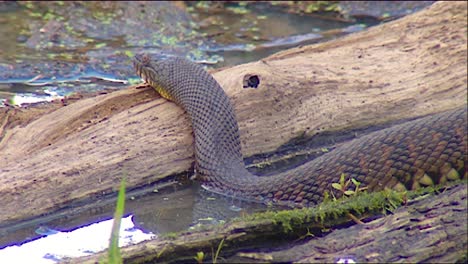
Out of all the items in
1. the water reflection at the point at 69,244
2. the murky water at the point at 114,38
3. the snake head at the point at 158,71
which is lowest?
the water reflection at the point at 69,244

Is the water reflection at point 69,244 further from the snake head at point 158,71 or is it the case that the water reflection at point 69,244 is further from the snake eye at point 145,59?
the snake eye at point 145,59

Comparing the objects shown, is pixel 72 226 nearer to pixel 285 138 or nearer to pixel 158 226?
pixel 158 226

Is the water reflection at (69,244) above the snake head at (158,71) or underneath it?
underneath

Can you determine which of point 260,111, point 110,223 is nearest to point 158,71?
point 260,111

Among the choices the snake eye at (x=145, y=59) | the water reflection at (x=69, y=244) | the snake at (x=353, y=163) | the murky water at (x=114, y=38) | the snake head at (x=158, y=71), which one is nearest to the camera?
the water reflection at (x=69, y=244)

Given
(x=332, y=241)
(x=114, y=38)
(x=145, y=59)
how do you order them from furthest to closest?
(x=114, y=38)
(x=145, y=59)
(x=332, y=241)

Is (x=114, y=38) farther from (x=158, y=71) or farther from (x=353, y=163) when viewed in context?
(x=353, y=163)

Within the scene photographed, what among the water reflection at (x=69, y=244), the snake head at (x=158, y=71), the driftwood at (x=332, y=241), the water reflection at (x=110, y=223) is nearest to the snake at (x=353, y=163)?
the water reflection at (x=110, y=223)
